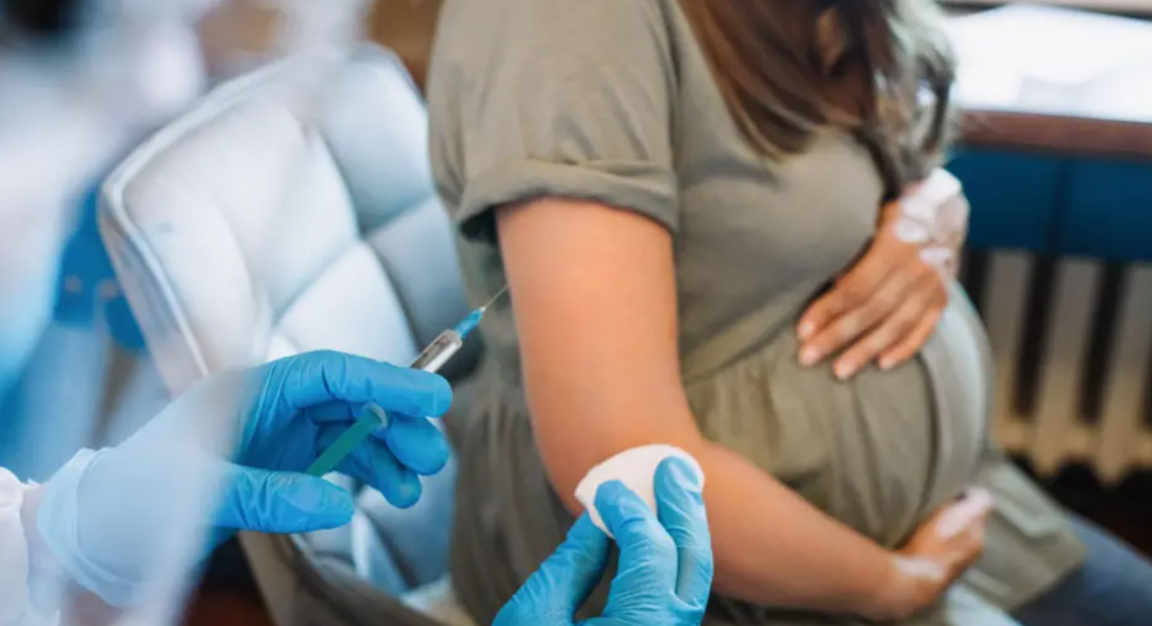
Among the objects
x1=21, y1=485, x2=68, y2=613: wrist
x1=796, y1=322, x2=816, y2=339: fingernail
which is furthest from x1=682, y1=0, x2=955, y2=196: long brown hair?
x1=21, y1=485, x2=68, y2=613: wrist

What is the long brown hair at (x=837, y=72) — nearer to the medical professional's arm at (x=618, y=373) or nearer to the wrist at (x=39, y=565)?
the medical professional's arm at (x=618, y=373)

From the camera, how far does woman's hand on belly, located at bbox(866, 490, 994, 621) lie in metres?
0.74

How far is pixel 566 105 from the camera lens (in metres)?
0.58

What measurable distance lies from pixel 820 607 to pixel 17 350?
20.7 inches

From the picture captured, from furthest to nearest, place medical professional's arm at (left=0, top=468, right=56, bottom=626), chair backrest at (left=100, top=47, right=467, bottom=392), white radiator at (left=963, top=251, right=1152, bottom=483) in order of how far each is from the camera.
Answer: white radiator at (left=963, top=251, right=1152, bottom=483)
chair backrest at (left=100, top=47, right=467, bottom=392)
medical professional's arm at (left=0, top=468, right=56, bottom=626)

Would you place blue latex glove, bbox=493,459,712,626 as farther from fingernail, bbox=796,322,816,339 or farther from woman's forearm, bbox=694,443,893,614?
fingernail, bbox=796,322,816,339

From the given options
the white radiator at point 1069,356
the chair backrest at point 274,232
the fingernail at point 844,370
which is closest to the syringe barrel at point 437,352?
the chair backrest at point 274,232

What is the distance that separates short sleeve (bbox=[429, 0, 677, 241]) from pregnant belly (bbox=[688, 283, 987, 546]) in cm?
15

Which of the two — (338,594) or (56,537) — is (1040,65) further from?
(56,537)

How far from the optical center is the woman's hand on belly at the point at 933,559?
0.74 m

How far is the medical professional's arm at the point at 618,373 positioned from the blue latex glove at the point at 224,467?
85mm

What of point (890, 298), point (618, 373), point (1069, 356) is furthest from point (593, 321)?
point (1069, 356)

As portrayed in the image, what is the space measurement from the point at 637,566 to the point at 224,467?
0.66 ft

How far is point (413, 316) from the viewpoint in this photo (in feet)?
2.51
